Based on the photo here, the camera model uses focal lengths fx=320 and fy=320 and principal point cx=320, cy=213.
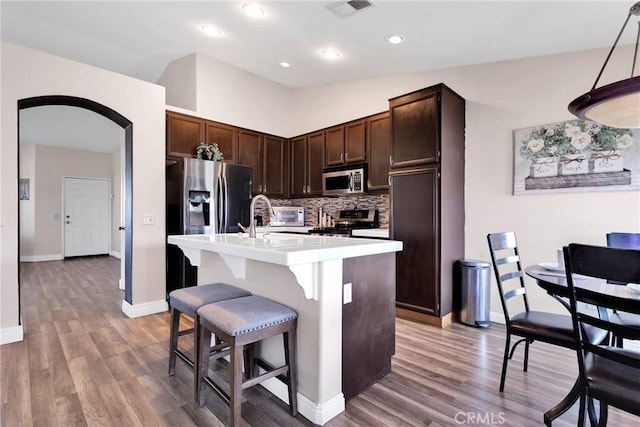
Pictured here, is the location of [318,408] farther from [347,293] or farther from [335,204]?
[335,204]

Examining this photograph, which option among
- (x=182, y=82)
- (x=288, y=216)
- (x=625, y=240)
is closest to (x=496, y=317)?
(x=625, y=240)

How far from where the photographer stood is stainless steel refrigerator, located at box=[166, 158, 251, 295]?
3.73 meters

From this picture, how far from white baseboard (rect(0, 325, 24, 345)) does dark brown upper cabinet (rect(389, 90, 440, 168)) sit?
3937 millimetres

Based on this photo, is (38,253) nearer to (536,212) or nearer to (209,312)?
(209,312)

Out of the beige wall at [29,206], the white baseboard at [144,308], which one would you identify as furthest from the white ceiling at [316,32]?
the beige wall at [29,206]

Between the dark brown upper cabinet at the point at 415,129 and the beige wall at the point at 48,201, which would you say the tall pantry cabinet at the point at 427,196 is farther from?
the beige wall at the point at 48,201

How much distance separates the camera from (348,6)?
2.65m

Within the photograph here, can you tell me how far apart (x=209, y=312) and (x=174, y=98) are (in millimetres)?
4181

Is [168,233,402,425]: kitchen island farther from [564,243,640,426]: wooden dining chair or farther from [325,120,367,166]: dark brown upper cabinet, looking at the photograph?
[325,120,367,166]: dark brown upper cabinet

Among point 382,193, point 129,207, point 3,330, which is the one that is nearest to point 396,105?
point 382,193

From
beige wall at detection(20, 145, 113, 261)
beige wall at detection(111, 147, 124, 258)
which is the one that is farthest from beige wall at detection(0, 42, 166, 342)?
beige wall at detection(20, 145, 113, 261)

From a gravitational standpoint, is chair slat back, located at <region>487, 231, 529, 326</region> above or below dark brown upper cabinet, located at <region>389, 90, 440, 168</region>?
below

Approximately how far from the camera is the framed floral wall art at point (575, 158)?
8.87 ft

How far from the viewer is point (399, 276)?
3.58 m
